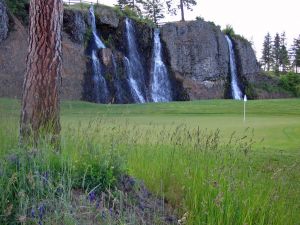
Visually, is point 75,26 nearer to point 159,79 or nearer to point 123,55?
point 123,55

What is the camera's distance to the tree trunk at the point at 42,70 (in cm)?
575

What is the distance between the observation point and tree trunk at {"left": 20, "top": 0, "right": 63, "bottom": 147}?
5.75 metres

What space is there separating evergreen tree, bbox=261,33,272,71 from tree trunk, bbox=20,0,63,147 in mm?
95706

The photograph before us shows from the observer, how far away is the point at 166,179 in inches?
203

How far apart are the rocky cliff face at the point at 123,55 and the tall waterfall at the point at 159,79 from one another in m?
0.63

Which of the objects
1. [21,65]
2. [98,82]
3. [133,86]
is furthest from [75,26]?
[133,86]

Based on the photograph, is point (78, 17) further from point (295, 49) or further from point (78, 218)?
point (295, 49)

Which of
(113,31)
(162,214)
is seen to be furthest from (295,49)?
(162,214)

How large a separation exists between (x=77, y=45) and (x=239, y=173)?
29531mm

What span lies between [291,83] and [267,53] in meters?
46.8

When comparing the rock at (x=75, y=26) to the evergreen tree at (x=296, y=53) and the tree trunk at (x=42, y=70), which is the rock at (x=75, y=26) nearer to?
the tree trunk at (x=42, y=70)

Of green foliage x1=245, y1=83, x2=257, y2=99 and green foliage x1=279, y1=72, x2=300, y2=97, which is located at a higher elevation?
green foliage x1=279, y1=72, x2=300, y2=97

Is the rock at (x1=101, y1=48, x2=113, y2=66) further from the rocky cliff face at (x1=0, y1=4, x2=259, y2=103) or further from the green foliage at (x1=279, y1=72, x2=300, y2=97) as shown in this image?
the green foliage at (x1=279, y1=72, x2=300, y2=97)

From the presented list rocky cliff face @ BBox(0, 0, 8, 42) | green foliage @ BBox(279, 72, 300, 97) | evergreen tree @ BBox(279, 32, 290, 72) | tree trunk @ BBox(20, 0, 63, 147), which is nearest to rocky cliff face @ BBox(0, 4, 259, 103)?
rocky cliff face @ BBox(0, 0, 8, 42)
